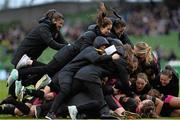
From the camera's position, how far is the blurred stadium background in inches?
1272

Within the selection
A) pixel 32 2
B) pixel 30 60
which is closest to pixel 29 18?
pixel 32 2

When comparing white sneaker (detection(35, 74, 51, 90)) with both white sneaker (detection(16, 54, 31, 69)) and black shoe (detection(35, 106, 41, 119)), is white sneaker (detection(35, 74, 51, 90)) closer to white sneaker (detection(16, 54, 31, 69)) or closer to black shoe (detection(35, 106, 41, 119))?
black shoe (detection(35, 106, 41, 119))

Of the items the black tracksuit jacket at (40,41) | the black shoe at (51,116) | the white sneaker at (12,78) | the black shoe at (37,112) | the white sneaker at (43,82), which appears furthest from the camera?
the black tracksuit jacket at (40,41)

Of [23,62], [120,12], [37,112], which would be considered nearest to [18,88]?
[37,112]

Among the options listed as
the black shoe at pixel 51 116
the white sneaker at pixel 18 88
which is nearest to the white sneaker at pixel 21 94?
the white sneaker at pixel 18 88

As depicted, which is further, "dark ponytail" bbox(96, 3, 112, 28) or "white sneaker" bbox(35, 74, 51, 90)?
"white sneaker" bbox(35, 74, 51, 90)

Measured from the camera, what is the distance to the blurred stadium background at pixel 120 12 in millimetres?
32312

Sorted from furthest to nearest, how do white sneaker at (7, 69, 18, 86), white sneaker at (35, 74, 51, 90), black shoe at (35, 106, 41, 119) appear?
white sneaker at (7, 69, 18, 86) < white sneaker at (35, 74, 51, 90) < black shoe at (35, 106, 41, 119)

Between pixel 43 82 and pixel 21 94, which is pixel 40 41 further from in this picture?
pixel 21 94

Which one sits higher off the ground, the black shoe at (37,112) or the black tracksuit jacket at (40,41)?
the black tracksuit jacket at (40,41)

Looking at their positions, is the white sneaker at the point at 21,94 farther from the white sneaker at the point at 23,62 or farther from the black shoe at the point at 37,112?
the white sneaker at the point at 23,62

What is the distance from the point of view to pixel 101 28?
11422mm

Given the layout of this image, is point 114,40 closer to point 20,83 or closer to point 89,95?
point 89,95

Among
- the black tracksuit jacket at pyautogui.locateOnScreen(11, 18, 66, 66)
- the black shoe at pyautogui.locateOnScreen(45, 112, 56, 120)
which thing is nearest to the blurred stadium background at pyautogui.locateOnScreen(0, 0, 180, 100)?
the black tracksuit jacket at pyautogui.locateOnScreen(11, 18, 66, 66)
